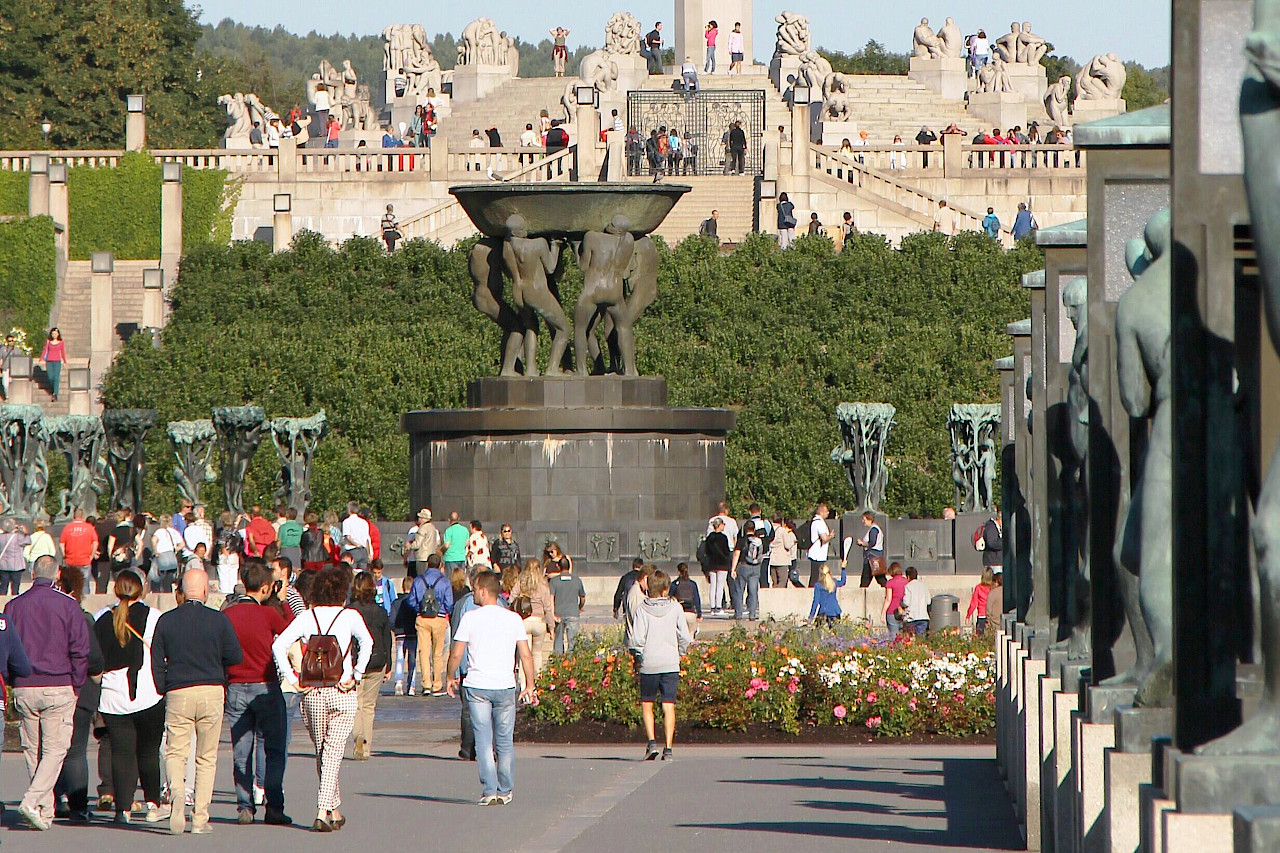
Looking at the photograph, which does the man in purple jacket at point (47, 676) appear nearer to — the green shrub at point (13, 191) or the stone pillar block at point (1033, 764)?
the stone pillar block at point (1033, 764)

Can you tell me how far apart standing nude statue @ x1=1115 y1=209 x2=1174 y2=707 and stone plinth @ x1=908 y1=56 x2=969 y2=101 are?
60.5m

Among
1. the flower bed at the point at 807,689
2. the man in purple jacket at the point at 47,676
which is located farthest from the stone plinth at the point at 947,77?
the man in purple jacket at the point at 47,676

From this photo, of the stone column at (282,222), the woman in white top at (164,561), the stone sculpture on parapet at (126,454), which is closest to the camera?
the woman in white top at (164,561)

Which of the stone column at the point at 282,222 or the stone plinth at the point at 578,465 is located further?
the stone column at the point at 282,222

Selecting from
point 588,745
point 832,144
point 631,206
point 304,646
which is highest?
point 832,144

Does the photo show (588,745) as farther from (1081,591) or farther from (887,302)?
(887,302)

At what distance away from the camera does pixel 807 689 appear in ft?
56.5

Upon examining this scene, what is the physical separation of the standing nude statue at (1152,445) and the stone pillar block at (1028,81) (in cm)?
5942

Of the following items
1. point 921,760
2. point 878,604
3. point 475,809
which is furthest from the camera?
point 878,604

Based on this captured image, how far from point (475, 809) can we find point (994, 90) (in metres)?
53.8

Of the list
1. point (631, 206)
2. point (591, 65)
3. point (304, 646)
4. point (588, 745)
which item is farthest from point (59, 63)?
point (304, 646)

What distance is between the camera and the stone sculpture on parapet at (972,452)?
33.4m

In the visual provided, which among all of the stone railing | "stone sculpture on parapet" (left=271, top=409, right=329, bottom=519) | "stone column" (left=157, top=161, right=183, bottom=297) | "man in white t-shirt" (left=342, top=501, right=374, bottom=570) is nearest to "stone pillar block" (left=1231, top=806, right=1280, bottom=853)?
"man in white t-shirt" (left=342, top=501, right=374, bottom=570)

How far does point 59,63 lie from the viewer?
7081 cm
